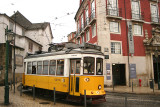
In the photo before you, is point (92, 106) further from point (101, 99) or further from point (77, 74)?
point (77, 74)

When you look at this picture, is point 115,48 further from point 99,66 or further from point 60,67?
point 60,67

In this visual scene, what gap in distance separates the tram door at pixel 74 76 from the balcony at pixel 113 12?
39.4 ft

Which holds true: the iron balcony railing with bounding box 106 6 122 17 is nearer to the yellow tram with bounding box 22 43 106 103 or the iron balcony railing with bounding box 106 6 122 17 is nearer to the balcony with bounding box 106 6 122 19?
the balcony with bounding box 106 6 122 19

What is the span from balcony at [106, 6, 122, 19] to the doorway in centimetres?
652

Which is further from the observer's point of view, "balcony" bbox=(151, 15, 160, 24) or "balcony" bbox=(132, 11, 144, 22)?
"balcony" bbox=(151, 15, 160, 24)

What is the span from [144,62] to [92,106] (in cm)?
1461

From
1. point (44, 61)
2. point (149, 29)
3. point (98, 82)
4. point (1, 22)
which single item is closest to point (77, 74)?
point (98, 82)

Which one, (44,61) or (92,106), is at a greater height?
(44,61)

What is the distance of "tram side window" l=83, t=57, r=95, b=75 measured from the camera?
28.2ft

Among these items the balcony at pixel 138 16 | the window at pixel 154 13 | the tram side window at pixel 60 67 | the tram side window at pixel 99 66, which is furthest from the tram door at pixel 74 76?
the window at pixel 154 13

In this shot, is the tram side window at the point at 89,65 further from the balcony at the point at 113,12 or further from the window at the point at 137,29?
the window at the point at 137,29

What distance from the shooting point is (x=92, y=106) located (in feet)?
27.6

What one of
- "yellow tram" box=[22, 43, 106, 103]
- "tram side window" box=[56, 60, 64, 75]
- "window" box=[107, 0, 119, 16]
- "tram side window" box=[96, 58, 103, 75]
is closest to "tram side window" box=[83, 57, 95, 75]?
"yellow tram" box=[22, 43, 106, 103]

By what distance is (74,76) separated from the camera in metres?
8.70
